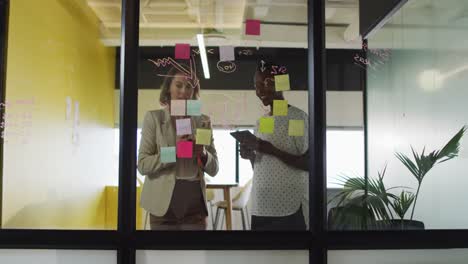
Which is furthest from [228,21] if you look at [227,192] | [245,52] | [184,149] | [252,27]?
[227,192]

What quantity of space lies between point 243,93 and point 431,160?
109cm

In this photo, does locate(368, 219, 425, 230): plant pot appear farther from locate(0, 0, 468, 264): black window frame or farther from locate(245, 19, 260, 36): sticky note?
locate(245, 19, 260, 36): sticky note

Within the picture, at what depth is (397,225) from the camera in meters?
1.93

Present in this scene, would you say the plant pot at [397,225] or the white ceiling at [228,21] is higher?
the white ceiling at [228,21]

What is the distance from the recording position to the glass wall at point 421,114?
216 cm

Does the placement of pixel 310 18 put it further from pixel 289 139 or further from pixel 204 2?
pixel 204 2

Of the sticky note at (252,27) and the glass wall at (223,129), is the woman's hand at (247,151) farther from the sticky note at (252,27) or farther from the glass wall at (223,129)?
the sticky note at (252,27)

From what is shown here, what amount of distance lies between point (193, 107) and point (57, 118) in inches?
53.8

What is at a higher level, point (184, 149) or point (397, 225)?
point (184, 149)

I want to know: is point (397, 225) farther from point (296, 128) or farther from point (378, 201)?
point (296, 128)

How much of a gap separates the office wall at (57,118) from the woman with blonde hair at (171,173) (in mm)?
210

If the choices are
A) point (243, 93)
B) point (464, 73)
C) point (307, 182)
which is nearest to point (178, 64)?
point (243, 93)

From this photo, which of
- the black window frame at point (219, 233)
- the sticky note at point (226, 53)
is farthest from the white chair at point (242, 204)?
the sticky note at point (226, 53)

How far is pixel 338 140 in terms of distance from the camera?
254 cm
